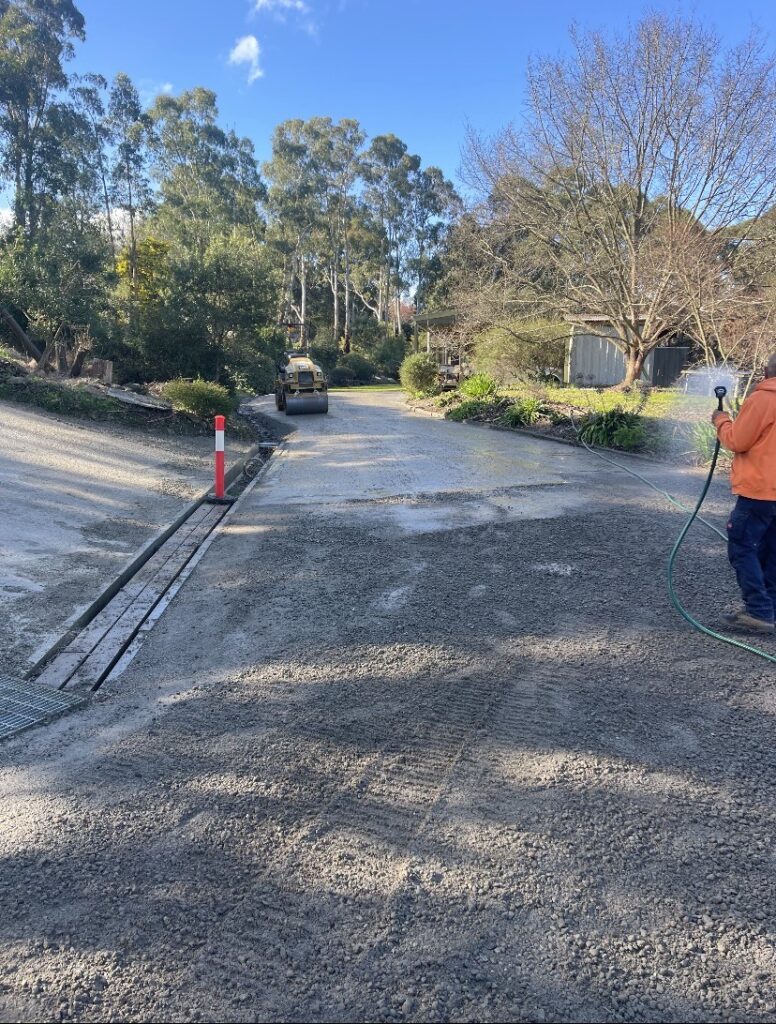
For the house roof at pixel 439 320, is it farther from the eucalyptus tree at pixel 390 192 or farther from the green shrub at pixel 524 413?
the eucalyptus tree at pixel 390 192

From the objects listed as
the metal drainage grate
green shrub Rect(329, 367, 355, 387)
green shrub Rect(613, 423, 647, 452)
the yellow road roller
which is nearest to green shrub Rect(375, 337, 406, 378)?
green shrub Rect(329, 367, 355, 387)

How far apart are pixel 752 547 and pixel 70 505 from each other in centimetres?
735

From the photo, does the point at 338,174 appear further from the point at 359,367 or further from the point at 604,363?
the point at 604,363

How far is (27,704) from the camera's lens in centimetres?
407

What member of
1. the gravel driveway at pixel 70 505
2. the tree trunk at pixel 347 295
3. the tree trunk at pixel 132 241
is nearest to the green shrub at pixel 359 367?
the tree trunk at pixel 347 295

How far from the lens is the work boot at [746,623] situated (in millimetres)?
4953

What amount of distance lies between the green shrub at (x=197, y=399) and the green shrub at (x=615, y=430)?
325 inches

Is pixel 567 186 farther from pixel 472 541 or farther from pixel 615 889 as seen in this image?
pixel 615 889

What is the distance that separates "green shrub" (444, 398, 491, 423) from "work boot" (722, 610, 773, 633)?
16772mm

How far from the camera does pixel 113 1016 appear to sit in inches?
83.4

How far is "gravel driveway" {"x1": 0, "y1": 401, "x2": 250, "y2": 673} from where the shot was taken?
555 centimetres

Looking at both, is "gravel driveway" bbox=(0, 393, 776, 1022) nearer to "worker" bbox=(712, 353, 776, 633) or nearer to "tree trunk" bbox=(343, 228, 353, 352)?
"worker" bbox=(712, 353, 776, 633)

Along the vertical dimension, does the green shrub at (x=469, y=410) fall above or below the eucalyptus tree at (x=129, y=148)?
below

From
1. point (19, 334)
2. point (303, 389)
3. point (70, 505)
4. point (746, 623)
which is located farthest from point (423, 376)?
point (746, 623)
